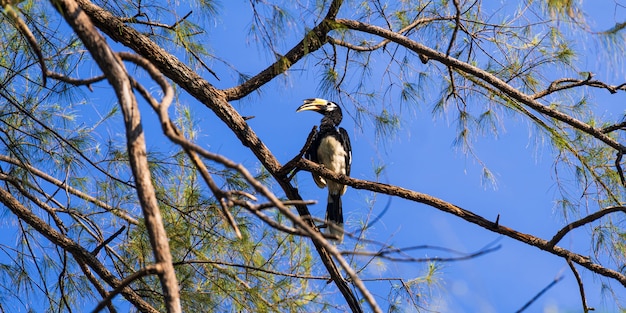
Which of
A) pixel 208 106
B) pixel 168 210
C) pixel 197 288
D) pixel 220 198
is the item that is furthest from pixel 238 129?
pixel 220 198

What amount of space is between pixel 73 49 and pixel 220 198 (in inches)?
74.3

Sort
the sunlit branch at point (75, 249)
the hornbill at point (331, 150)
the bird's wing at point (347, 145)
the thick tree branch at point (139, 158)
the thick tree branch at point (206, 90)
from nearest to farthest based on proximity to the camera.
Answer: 1. the thick tree branch at point (139, 158)
2. the sunlit branch at point (75, 249)
3. the thick tree branch at point (206, 90)
4. the hornbill at point (331, 150)
5. the bird's wing at point (347, 145)

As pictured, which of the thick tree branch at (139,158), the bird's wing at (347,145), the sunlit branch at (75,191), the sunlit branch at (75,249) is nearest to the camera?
the thick tree branch at (139,158)

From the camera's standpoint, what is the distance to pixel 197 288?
2.66 m

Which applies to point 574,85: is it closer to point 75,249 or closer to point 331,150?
point 331,150

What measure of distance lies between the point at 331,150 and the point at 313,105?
27cm

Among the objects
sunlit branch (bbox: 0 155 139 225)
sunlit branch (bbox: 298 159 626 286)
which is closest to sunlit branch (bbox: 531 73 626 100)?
sunlit branch (bbox: 298 159 626 286)

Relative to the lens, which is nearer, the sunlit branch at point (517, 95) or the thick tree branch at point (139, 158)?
the thick tree branch at point (139, 158)

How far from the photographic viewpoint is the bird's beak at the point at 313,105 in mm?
3684

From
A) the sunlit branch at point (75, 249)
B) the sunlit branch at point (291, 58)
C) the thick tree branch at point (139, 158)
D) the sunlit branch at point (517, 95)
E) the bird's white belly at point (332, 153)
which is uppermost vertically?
the bird's white belly at point (332, 153)

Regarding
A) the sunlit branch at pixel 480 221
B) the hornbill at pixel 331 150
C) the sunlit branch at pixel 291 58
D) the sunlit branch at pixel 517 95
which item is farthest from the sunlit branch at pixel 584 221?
the hornbill at pixel 331 150

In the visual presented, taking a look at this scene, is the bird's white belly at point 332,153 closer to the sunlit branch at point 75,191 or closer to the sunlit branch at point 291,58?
the sunlit branch at point 291,58

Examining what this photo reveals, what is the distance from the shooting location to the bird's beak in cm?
368

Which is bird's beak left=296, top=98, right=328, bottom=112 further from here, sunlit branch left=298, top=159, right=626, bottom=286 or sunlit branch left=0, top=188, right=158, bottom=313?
sunlit branch left=0, top=188, right=158, bottom=313
